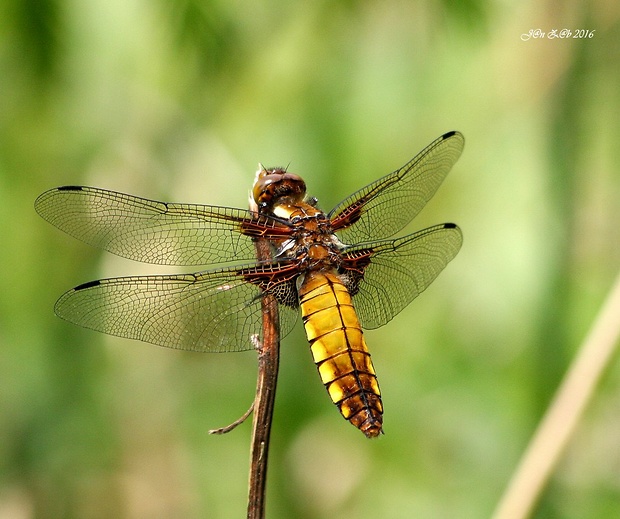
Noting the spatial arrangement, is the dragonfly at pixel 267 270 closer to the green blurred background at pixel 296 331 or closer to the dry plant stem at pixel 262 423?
the dry plant stem at pixel 262 423

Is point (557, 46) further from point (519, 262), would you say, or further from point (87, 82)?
point (87, 82)

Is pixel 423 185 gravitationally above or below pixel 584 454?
above

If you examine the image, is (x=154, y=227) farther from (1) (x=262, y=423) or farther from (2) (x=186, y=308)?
(1) (x=262, y=423)

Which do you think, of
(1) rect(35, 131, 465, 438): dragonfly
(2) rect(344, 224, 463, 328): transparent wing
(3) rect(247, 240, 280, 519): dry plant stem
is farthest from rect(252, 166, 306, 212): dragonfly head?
(3) rect(247, 240, 280, 519): dry plant stem

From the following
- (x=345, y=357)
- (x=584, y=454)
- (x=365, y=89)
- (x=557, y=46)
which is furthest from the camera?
(x=365, y=89)

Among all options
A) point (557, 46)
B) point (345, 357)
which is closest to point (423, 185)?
point (345, 357)

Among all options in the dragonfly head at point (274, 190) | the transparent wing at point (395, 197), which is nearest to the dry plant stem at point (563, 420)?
the transparent wing at point (395, 197)
